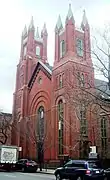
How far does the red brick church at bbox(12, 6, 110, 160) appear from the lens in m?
35.8

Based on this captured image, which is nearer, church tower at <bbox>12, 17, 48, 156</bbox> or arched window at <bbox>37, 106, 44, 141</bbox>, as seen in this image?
arched window at <bbox>37, 106, 44, 141</bbox>

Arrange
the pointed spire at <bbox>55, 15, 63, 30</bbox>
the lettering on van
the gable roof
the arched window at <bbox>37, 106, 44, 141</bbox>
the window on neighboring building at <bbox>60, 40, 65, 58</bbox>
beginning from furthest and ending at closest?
the pointed spire at <bbox>55, 15, 63, 30</bbox> < the gable roof < the window on neighboring building at <bbox>60, 40, 65, 58</bbox> < the arched window at <bbox>37, 106, 44, 141</bbox> < the lettering on van

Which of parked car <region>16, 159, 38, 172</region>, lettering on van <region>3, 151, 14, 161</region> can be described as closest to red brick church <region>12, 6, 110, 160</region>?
parked car <region>16, 159, 38, 172</region>

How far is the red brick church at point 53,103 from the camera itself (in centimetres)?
3584

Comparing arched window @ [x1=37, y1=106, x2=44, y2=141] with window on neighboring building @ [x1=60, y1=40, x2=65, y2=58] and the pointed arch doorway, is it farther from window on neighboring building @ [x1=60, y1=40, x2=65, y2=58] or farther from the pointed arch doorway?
window on neighboring building @ [x1=60, y1=40, x2=65, y2=58]

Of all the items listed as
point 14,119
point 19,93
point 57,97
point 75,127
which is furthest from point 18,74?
point 75,127

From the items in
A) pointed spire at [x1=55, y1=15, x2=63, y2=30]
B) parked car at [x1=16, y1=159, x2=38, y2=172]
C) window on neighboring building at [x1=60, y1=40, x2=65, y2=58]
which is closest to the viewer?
parked car at [x1=16, y1=159, x2=38, y2=172]

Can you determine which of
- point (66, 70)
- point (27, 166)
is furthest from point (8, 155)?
point (66, 70)

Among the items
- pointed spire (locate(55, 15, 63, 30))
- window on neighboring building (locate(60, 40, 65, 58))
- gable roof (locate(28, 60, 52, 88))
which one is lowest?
gable roof (locate(28, 60, 52, 88))

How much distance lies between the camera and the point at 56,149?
38.5 m

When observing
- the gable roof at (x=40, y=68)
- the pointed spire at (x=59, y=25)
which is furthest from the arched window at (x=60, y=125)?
the pointed spire at (x=59, y=25)

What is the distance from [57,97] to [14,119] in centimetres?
→ 1464

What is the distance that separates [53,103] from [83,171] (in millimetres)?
23086

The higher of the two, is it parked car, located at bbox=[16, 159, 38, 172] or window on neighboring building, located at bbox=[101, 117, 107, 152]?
window on neighboring building, located at bbox=[101, 117, 107, 152]
